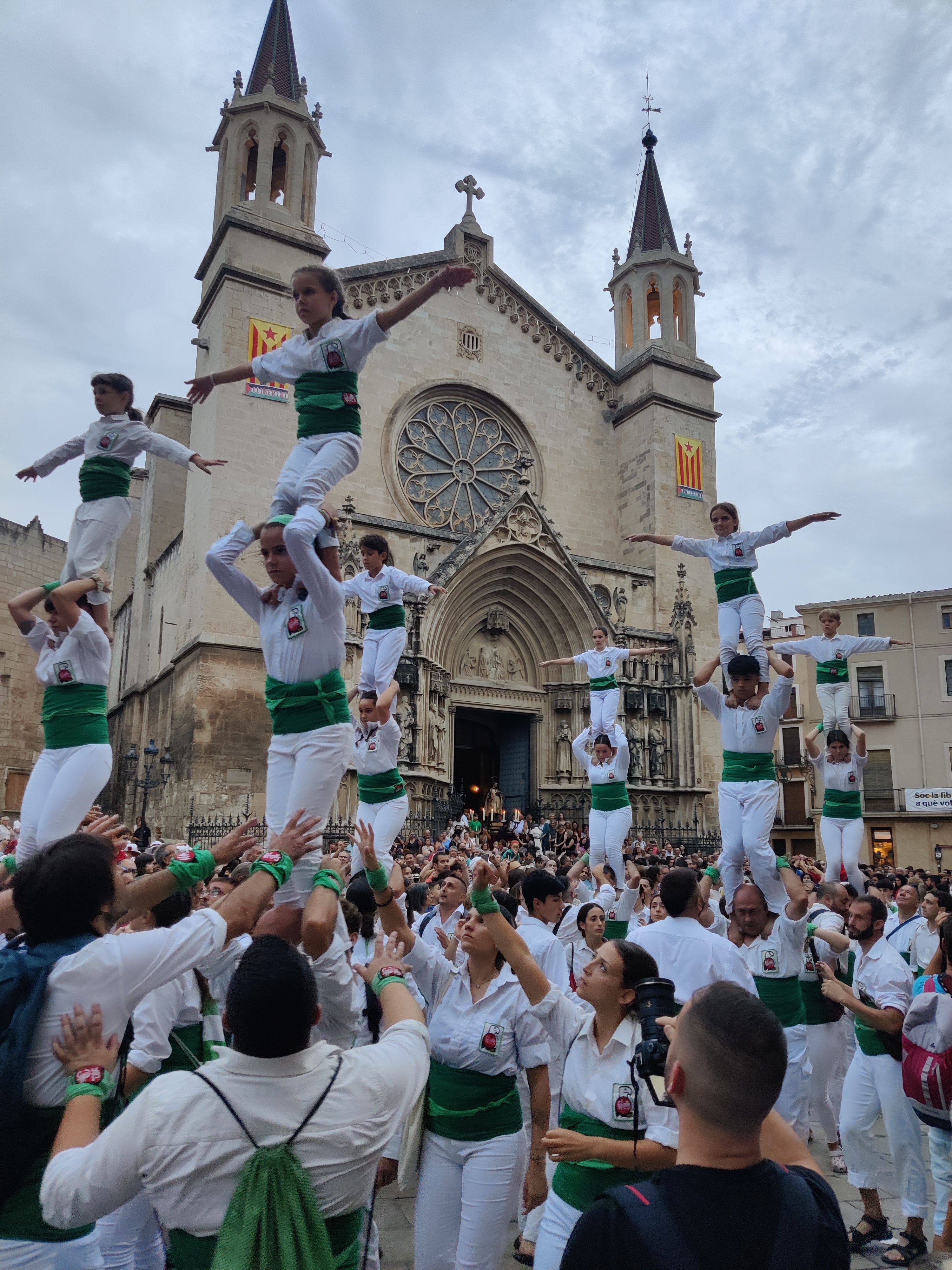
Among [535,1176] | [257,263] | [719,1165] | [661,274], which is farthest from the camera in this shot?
[661,274]

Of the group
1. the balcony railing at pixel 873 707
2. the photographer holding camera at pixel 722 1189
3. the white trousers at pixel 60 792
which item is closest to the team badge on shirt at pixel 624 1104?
the photographer holding camera at pixel 722 1189

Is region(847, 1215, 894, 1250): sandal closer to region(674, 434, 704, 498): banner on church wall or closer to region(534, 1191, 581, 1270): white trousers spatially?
region(534, 1191, 581, 1270): white trousers

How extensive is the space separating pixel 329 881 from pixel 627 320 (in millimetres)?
31102

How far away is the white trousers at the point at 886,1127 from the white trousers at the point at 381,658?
4.94 m

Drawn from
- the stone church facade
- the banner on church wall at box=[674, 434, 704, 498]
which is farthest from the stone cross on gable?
the banner on church wall at box=[674, 434, 704, 498]

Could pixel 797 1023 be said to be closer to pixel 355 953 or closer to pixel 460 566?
pixel 355 953

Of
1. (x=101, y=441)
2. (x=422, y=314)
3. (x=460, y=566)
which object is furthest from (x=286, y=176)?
(x=101, y=441)

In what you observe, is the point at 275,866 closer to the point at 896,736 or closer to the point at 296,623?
the point at 296,623

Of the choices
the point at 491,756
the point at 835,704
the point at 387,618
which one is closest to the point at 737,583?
the point at 835,704

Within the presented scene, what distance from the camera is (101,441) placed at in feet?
22.4

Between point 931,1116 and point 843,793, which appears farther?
point 843,793

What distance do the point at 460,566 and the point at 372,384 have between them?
6.53 meters

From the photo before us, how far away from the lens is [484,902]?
415 centimetres

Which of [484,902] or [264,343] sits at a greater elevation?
[264,343]
